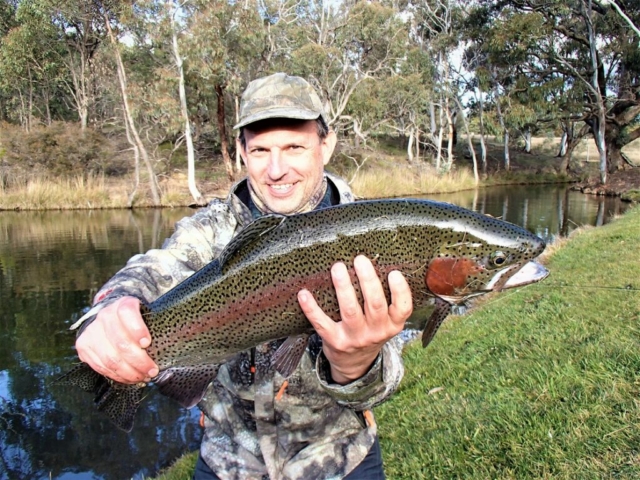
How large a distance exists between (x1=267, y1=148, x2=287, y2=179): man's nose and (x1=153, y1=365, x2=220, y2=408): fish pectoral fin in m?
1.12

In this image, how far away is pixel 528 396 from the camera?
4.48m

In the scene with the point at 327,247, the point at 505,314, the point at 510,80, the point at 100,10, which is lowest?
the point at 505,314

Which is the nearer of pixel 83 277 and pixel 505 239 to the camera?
pixel 505 239

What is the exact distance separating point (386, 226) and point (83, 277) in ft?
47.4

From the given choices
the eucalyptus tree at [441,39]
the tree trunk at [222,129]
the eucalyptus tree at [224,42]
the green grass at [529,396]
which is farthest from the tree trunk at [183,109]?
the green grass at [529,396]

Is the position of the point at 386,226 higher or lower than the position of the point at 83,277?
higher

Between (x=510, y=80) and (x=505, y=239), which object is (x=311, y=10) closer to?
(x=510, y=80)

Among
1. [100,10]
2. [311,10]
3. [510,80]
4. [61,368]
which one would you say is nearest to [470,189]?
[510,80]

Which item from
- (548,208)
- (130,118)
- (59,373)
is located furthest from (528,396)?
(130,118)

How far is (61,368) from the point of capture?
29.4ft

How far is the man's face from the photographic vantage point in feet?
9.37

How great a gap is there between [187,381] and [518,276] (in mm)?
1797

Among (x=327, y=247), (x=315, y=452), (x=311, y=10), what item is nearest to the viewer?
(x=327, y=247)

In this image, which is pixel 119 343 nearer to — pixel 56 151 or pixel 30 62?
pixel 56 151
